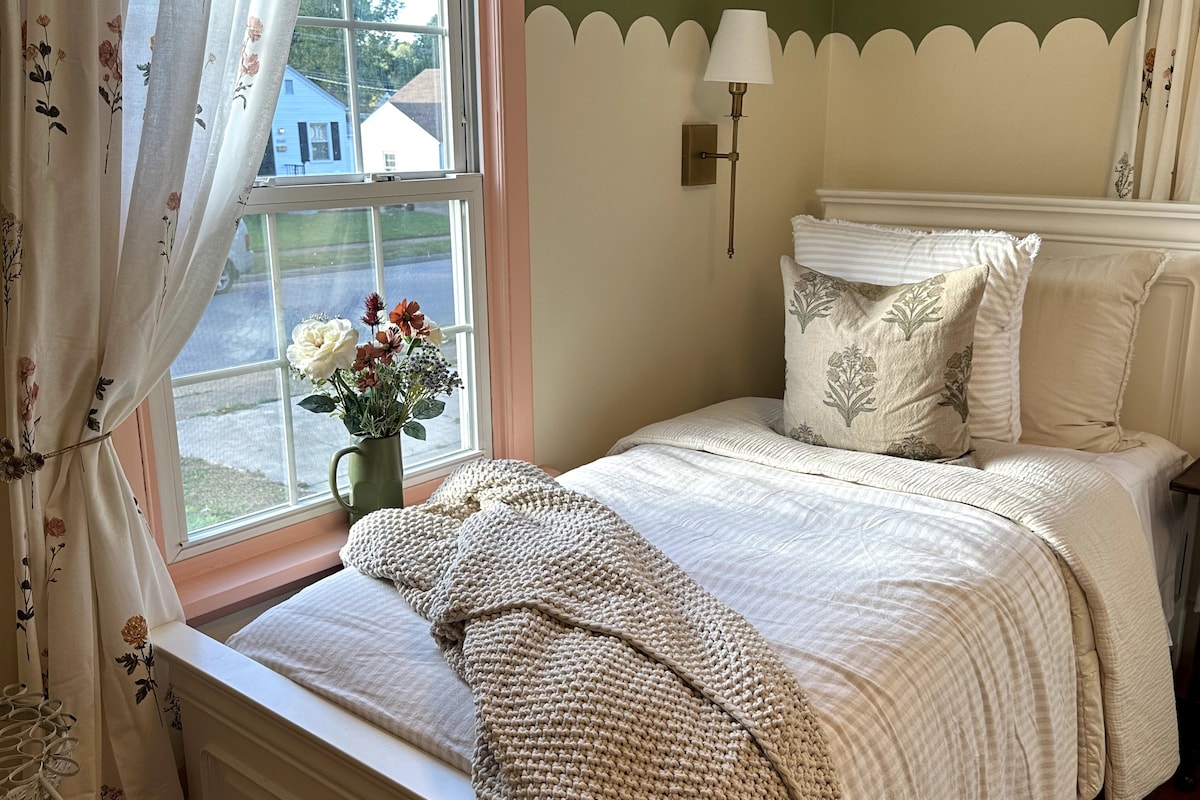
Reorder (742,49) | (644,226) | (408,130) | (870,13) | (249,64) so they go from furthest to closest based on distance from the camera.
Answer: (870,13) → (644,226) → (742,49) → (408,130) → (249,64)

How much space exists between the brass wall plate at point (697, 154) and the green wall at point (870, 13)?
249 millimetres

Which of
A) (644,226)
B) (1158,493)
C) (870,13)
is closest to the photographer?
(1158,493)

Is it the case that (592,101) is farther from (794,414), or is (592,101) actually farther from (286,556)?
(286,556)

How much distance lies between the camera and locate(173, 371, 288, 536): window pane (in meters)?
1.79

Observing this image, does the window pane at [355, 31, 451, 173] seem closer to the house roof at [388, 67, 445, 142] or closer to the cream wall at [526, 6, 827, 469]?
the house roof at [388, 67, 445, 142]

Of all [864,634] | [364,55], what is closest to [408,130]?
[364,55]

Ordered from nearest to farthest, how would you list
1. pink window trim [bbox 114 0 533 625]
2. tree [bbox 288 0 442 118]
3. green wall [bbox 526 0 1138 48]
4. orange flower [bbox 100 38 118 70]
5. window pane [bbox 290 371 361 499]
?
orange flower [bbox 100 38 118 70], pink window trim [bbox 114 0 533 625], tree [bbox 288 0 442 118], window pane [bbox 290 371 361 499], green wall [bbox 526 0 1138 48]

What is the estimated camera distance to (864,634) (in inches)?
55.9

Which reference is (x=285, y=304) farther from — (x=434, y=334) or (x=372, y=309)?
(x=434, y=334)

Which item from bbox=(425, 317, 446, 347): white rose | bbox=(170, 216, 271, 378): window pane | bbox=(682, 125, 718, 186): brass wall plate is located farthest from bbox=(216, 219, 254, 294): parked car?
bbox=(682, 125, 718, 186): brass wall plate

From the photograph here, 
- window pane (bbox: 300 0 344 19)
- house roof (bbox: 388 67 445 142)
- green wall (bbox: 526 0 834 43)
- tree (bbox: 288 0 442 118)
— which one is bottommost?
house roof (bbox: 388 67 445 142)

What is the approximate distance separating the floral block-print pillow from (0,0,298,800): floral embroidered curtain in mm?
1170

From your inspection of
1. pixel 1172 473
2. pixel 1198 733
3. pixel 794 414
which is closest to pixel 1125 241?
pixel 1172 473

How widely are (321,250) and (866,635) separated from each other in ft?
3.91
